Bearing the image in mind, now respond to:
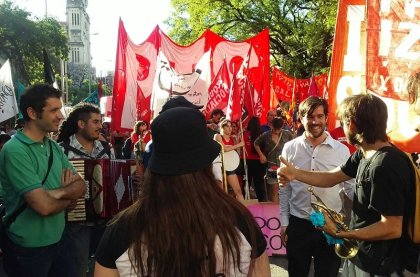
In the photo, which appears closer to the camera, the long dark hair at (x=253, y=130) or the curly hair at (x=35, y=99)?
the curly hair at (x=35, y=99)

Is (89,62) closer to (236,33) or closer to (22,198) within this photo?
(236,33)

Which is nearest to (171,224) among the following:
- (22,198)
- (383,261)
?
(383,261)

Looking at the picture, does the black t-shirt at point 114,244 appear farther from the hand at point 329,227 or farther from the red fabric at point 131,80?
the red fabric at point 131,80

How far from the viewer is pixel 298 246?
12.5ft

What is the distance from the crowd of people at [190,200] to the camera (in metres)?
1.66

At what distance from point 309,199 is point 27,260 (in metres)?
2.09

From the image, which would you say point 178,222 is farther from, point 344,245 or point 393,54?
point 393,54

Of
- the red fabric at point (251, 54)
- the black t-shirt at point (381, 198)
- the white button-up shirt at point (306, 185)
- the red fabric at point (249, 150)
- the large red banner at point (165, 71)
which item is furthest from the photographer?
the red fabric at point (251, 54)

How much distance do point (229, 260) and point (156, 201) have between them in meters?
0.32

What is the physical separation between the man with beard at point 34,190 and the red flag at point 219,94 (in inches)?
276

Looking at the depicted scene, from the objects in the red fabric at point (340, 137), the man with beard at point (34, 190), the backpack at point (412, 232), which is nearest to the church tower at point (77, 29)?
the red fabric at point (340, 137)

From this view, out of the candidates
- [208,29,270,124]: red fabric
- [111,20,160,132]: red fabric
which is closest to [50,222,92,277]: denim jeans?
[111,20,160,132]: red fabric

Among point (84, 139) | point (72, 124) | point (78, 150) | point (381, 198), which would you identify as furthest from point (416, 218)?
point (72, 124)

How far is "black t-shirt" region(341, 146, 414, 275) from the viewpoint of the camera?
7.96 ft
